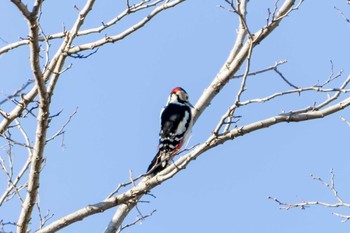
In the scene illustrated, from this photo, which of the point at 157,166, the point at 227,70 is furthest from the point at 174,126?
the point at 157,166

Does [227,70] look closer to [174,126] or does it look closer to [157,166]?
[157,166]

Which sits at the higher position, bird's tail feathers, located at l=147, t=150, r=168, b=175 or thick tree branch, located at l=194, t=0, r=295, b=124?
thick tree branch, located at l=194, t=0, r=295, b=124

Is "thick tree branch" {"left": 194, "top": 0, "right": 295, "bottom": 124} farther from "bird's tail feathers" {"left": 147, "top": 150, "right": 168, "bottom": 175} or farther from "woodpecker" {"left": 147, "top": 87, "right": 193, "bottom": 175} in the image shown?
"woodpecker" {"left": 147, "top": 87, "right": 193, "bottom": 175}

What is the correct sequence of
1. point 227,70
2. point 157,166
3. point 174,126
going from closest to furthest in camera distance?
point 157,166 → point 227,70 → point 174,126

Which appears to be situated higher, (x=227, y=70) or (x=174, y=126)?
(x=174, y=126)

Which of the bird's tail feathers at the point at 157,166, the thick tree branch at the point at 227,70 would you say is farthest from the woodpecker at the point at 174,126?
the thick tree branch at the point at 227,70

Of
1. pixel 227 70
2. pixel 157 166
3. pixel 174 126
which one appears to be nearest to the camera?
pixel 157 166

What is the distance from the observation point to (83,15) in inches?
159

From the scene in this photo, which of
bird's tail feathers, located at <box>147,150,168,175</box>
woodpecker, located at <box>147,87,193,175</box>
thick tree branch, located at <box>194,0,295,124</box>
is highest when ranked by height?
woodpecker, located at <box>147,87,193,175</box>

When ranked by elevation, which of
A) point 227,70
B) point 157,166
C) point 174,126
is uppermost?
point 174,126

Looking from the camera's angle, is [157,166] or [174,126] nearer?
[157,166]

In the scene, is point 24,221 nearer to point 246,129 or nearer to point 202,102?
point 246,129

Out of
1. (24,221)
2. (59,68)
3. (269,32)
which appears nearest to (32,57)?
(59,68)

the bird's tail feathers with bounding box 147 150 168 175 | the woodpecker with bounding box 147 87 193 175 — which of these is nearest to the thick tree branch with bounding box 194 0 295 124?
the bird's tail feathers with bounding box 147 150 168 175
